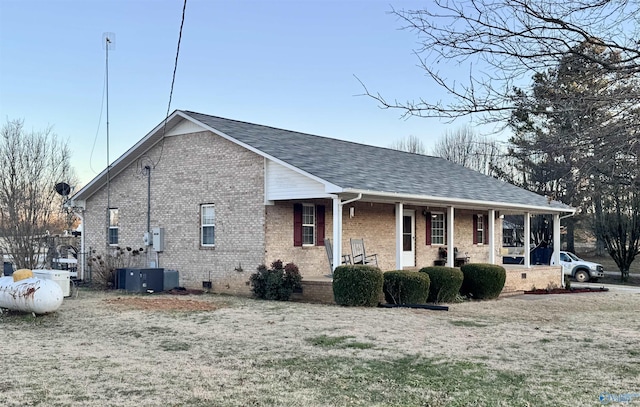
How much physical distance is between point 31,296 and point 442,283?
912 cm

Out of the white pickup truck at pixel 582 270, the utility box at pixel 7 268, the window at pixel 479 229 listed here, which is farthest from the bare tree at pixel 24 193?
the white pickup truck at pixel 582 270

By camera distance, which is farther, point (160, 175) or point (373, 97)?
point (160, 175)

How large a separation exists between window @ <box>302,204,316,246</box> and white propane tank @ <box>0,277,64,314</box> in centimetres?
695

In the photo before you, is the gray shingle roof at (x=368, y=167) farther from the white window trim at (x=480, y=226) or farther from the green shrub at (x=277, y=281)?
the green shrub at (x=277, y=281)

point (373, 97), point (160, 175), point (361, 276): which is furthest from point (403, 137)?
point (373, 97)

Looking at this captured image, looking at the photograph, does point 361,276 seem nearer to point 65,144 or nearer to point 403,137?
point 65,144

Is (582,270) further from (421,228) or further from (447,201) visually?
(447,201)

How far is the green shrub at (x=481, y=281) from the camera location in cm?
1672

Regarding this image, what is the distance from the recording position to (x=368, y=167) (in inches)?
739

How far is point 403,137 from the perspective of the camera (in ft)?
168

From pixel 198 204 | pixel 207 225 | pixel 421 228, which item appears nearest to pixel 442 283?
pixel 421 228

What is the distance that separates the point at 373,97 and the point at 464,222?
1796 cm

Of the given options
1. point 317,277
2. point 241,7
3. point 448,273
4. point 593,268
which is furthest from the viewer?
point 593,268

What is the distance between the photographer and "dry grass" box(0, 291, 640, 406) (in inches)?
255
